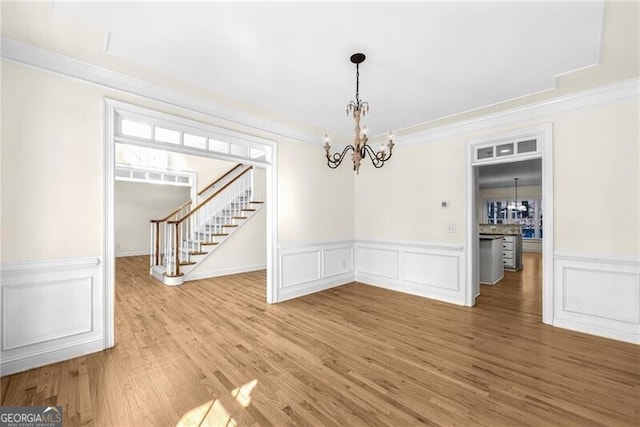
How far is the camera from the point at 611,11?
6.38 feet

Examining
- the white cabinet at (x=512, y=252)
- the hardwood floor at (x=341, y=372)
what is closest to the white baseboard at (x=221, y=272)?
the hardwood floor at (x=341, y=372)

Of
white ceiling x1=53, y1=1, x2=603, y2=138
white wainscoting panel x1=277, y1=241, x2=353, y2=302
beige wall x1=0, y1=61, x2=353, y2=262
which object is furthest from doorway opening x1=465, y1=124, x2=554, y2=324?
beige wall x1=0, y1=61, x2=353, y2=262

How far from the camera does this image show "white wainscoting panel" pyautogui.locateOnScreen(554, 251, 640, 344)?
2.99 meters

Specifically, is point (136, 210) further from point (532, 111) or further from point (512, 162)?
point (532, 111)

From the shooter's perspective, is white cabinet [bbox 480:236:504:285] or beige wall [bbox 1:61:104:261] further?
white cabinet [bbox 480:236:504:285]

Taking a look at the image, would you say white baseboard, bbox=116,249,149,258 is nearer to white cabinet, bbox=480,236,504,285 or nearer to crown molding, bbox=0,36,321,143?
crown molding, bbox=0,36,321,143

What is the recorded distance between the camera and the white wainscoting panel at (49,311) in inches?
91.9

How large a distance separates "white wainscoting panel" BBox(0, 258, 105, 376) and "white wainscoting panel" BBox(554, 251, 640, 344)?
534 centimetres

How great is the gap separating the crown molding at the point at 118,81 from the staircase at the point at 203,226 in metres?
3.02

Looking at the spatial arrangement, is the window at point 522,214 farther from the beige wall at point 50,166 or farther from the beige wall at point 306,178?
the beige wall at point 50,166

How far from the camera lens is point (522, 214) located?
11109mm

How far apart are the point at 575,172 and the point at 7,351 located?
6.16 meters

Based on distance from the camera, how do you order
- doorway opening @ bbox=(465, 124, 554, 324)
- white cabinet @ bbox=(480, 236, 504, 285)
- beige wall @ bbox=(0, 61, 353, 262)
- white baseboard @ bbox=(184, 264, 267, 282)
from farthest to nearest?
white baseboard @ bbox=(184, 264, 267, 282)
white cabinet @ bbox=(480, 236, 504, 285)
doorway opening @ bbox=(465, 124, 554, 324)
beige wall @ bbox=(0, 61, 353, 262)

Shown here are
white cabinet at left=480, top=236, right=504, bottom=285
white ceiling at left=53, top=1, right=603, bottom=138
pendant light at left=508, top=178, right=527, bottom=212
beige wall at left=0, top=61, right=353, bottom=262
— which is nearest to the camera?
white ceiling at left=53, top=1, right=603, bottom=138
